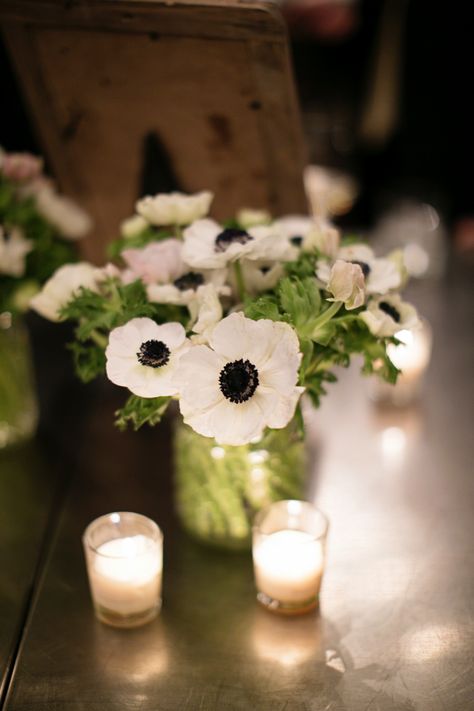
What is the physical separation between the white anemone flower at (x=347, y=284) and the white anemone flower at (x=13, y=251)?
537 mm

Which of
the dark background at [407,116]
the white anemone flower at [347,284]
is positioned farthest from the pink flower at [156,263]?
the dark background at [407,116]

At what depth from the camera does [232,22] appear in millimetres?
1067

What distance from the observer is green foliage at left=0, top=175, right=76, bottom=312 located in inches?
46.6

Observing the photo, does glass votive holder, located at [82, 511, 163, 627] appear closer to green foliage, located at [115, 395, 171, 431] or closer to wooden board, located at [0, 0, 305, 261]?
green foliage, located at [115, 395, 171, 431]

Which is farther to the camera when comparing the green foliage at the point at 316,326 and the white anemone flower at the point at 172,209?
the white anemone flower at the point at 172,209

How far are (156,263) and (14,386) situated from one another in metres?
0.53

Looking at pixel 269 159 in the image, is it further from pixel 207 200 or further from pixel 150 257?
pixel 150 257

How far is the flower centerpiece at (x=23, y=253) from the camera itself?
1.18 meters

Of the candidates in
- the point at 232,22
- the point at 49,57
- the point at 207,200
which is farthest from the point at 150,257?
the point at 49,57

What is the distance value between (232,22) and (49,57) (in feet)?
1.07

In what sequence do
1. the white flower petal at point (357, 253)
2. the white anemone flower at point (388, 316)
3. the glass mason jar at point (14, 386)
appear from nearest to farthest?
1. the white anemone flower at point (388, 316)
2. the white flower petal at point (357, 253)
3. the glass mason jar at point (14, 386)

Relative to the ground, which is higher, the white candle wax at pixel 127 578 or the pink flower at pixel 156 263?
the pink flower at pixel 156 263

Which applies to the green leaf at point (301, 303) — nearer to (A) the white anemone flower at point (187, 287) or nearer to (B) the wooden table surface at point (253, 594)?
(A) the white anemone flower at point (187, 287)

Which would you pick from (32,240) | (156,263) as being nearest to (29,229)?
(32,240)
